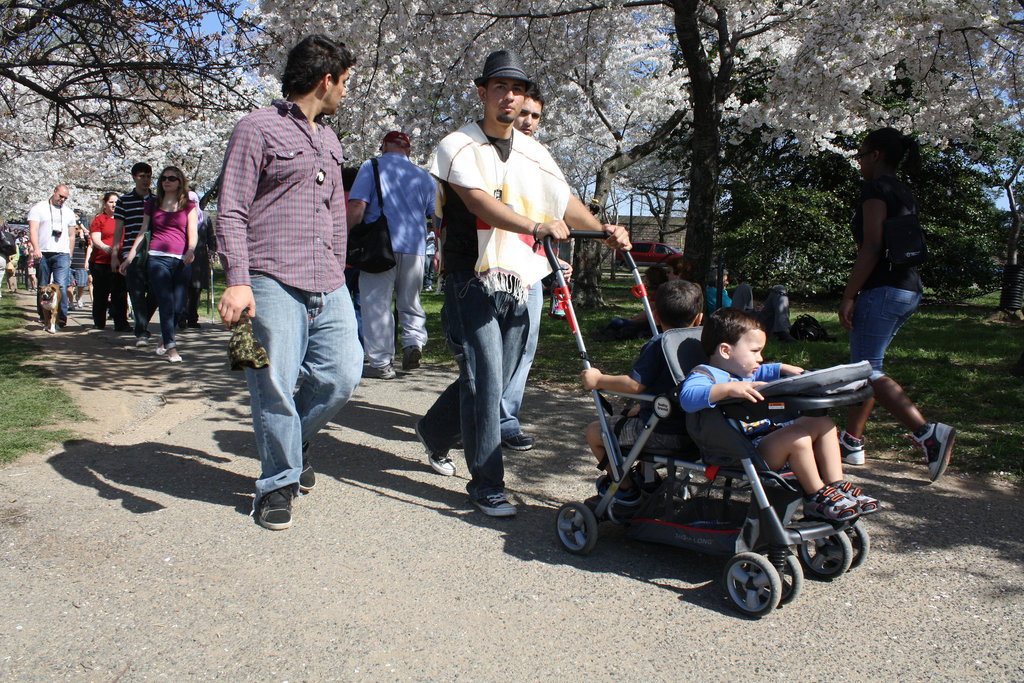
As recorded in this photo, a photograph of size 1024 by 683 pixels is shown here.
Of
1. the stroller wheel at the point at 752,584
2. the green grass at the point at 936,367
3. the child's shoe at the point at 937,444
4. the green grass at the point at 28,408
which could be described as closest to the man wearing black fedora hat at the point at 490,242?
the stroller wheel at the point at 752,584

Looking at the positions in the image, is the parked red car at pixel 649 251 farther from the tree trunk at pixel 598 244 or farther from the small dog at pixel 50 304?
the small dog at pixel 50 304

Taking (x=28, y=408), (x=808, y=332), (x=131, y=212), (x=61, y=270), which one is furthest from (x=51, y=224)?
(x=808, y=332)

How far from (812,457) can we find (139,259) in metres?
7.83

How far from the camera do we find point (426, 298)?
703 inches

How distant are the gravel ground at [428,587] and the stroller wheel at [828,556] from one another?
0.07 meters

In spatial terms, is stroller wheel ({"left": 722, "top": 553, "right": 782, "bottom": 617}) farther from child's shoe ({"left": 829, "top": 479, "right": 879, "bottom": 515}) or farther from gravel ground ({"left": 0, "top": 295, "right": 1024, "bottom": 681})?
child's shoe ({"left": 829, "top": 479, "right": 879, "bottom": 515})

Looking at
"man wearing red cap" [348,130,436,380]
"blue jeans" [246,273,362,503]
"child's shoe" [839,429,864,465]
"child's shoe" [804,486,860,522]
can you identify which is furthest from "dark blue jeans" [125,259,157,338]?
"child's shoe" [804,486,860,522]

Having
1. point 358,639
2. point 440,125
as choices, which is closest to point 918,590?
point 358,639

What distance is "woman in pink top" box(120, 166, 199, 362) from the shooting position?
845cm

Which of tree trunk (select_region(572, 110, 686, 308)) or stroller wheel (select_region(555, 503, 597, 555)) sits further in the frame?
tree trunk (select_region(572, 110, 686, 308))

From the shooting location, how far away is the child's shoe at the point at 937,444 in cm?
433

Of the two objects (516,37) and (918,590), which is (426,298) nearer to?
(516,37)

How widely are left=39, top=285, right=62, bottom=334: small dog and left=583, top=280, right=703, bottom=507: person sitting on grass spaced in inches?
387

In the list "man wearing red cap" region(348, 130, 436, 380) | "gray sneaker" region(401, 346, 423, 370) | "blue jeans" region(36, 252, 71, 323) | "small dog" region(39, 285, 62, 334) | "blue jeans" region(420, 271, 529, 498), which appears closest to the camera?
"blue jeans" region(420, 271, 529, 498)
